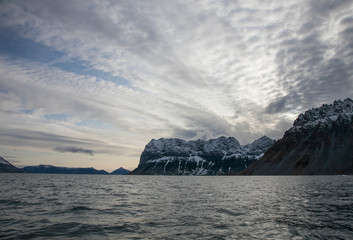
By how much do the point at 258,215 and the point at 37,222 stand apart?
20825mm

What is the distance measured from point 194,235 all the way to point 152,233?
10.1 ft

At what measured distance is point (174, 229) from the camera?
62.6 ft

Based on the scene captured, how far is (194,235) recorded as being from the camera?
56.9 feet

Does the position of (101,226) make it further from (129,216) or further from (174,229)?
(174,229)

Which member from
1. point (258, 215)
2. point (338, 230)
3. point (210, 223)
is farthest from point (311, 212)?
point (210, 223)

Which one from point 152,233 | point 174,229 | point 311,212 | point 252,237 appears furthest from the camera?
point 311,212

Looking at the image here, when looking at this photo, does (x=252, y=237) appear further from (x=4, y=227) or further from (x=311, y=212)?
(x=4, y=227)

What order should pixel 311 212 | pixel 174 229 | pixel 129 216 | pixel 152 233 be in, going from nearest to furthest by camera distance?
pixel 152 233
pixel 174 229
pixel 129 216
pixel 311 212

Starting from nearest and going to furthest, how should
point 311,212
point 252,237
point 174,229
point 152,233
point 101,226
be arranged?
point 252,237 → point 152,233 → point 174,229 → point 101,226 → point 311,212

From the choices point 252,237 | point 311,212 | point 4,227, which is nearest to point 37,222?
point 4,227

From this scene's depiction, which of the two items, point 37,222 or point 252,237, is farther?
point 37,222

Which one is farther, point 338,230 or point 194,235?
point 338,230

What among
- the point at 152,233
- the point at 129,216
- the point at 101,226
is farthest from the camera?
the point at 129,216

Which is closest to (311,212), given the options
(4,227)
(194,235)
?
(194,235)
